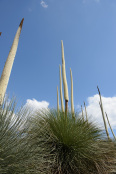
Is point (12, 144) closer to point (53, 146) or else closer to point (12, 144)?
point (12, 144)

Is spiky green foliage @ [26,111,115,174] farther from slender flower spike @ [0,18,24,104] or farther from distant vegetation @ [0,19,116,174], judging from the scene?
slender flower spike @ [0,18,24,104]

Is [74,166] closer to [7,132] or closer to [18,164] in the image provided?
[18,164]

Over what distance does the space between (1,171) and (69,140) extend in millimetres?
1401

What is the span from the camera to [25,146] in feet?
6.73

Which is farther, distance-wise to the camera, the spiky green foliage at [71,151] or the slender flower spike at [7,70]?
the spiky green foliage at [71,151]

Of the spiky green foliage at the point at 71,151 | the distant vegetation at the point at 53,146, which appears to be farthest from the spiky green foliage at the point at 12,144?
the spiky green foliage at the point at 71,151

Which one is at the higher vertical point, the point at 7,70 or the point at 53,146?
the point at 7,70

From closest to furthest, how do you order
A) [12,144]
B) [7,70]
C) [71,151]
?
[12,144] → [7,70] → [71,151]

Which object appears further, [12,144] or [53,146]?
[53,146]

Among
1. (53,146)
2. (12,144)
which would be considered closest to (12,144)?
(12,144)

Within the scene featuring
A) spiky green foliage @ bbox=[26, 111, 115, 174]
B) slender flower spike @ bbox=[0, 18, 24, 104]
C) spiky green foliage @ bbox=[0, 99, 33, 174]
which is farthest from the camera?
spiky green foliage @ bbox=[26, 111, 115, 174]

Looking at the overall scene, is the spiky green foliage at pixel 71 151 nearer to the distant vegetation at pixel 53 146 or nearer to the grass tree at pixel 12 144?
the distant vegetation at pixel 53 146

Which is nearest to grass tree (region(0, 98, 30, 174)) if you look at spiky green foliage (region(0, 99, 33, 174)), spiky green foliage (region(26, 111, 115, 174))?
spiky green foliage (region(0, 99, 33, 174))

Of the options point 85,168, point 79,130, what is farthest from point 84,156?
point 79,130
